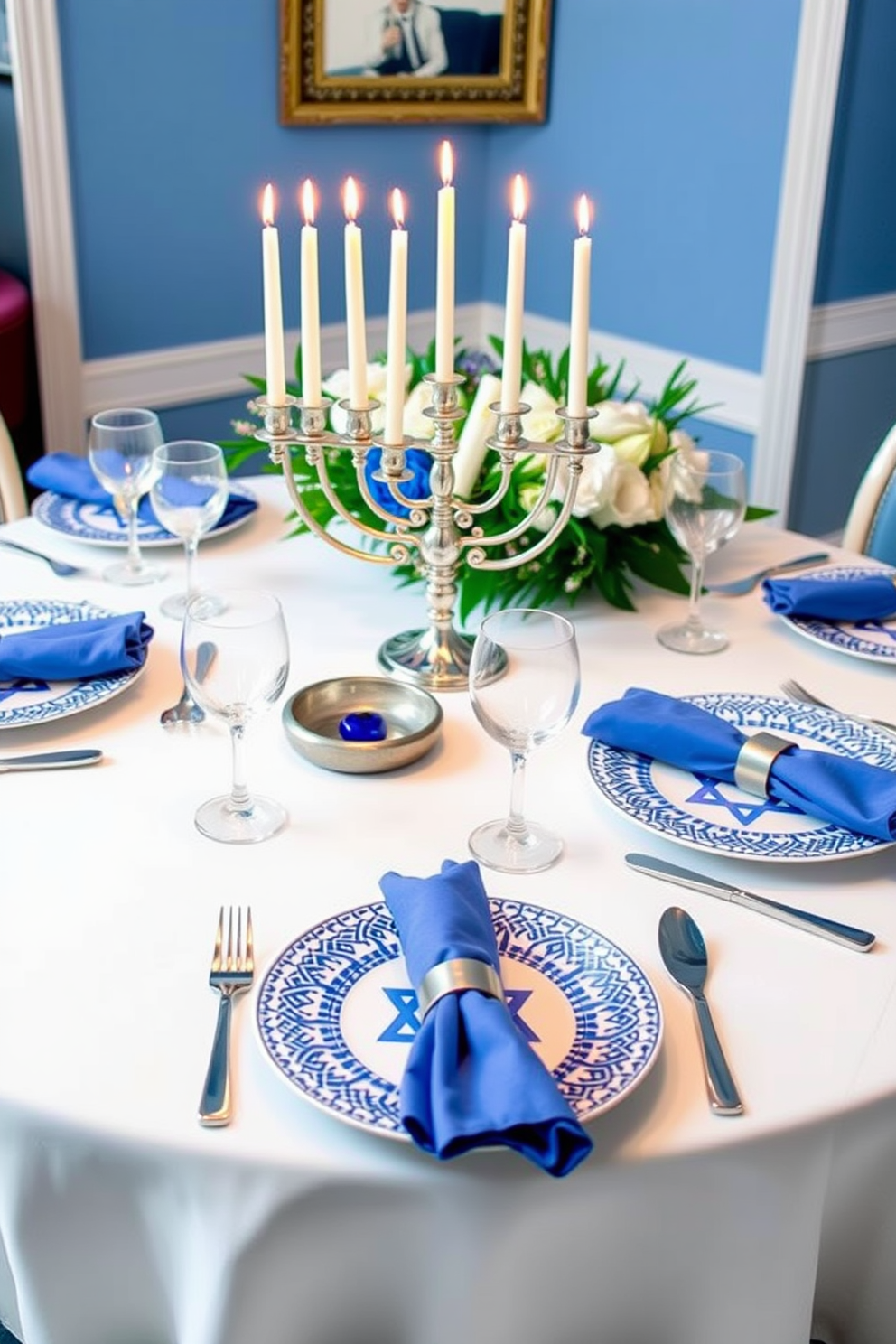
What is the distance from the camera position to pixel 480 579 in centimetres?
153

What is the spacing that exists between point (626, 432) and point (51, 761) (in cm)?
72

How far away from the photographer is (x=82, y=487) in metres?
1.83

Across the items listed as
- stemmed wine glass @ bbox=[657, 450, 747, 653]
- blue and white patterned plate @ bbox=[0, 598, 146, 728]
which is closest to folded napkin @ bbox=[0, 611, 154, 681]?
blue and white patterned plate @ bbox=[0, 598, 146, 728]

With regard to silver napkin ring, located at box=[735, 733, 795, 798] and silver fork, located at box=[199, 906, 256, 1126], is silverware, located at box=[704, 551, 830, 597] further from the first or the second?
silver fork, located at box=[199, 906, 256, 1126]

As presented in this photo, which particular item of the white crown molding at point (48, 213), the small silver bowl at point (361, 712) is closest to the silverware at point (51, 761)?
the small silver bowl at point (361, 712)

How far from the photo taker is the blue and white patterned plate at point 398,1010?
85 cm

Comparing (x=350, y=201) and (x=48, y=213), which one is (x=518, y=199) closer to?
(x=350, y=201)

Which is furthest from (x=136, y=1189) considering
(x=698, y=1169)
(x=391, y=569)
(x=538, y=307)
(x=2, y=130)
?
(x=538, y=307)

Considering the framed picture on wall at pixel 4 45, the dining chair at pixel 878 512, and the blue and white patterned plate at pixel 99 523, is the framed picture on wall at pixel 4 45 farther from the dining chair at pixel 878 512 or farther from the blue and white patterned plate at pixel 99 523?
the dining chair at pixel 878 512

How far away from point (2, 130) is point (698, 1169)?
2523 millimetres

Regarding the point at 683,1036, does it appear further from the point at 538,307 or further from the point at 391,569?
the point at 538,307

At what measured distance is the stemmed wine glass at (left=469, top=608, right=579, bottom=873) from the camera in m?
1.06

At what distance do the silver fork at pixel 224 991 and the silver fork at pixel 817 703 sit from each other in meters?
0.63

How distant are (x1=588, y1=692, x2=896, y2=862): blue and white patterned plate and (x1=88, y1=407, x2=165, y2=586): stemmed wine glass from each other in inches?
26.0
